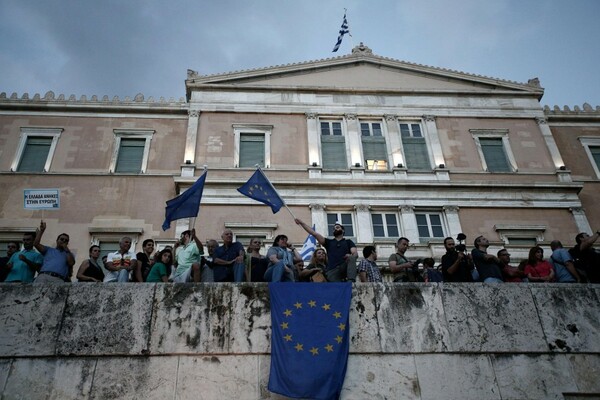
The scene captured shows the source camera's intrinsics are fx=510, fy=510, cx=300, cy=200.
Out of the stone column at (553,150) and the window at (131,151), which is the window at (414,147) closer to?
the stone column at (553,150)

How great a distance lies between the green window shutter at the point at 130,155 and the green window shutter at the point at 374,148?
8949 mm

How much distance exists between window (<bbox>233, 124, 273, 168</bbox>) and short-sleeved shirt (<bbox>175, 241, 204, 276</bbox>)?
11101mm

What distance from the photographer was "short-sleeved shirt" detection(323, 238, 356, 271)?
8.48m

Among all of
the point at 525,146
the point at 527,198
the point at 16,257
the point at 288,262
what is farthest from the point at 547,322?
the point at 525,146

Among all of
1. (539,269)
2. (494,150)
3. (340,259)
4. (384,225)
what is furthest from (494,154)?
(340,259)

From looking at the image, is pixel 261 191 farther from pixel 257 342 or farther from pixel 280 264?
pixel 257 342

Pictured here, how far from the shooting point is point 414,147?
829 inches

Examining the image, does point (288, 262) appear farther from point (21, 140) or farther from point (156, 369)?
point (21, 140)

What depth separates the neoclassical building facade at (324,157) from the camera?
1839 centimetres

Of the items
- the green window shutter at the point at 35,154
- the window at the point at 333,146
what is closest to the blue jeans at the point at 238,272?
the window at the point at 333,146

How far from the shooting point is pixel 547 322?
7.21 m

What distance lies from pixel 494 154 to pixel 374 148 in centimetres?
503

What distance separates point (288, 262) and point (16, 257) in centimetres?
441

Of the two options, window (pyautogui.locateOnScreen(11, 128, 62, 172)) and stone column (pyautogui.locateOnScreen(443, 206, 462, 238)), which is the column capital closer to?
stone column (pyautogui.locateOnScreen(443, 206, 462, 238))
